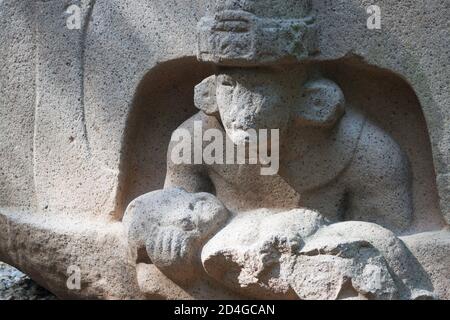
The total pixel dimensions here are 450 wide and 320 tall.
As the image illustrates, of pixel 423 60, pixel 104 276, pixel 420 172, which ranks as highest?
pixel 423 60

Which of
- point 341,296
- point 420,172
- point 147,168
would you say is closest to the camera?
point 341,296

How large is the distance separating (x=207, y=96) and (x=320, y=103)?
233mm

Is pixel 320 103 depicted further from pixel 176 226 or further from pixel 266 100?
pixel 176 226

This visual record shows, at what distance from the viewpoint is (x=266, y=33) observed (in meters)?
2.15

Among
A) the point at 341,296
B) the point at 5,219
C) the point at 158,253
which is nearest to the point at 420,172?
the point at 341,296

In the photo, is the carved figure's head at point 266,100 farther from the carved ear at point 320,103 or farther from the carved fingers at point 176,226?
the carved fingers at point 176,226

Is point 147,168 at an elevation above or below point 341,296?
above

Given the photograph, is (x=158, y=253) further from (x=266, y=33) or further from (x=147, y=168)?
(x=266, y=33)

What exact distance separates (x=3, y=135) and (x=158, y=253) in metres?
0.57

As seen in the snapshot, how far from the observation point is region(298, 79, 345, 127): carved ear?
7.39 feet

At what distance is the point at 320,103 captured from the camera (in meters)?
2.26

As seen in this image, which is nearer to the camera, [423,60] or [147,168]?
[423,60]

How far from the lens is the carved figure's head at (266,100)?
7.23ft

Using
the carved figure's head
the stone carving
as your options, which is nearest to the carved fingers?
the stone carving
